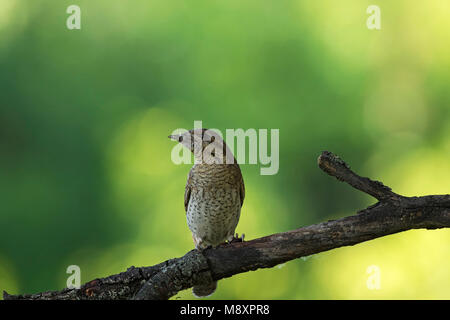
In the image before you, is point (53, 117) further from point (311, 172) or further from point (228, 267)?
point (228, 267)

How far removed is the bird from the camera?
366 centimetres

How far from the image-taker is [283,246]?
280cm

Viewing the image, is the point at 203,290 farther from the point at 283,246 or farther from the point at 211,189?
the point at 283,246

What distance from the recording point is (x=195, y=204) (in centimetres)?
384

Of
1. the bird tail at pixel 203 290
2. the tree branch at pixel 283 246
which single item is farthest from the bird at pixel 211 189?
the tree branch at pixel 283 246

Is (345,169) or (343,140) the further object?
(343,140)

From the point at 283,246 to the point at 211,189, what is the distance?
104cm

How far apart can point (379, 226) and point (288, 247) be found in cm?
46

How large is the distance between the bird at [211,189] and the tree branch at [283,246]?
0.76 m

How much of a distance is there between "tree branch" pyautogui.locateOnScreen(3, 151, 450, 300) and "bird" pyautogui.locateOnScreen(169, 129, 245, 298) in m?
0.76

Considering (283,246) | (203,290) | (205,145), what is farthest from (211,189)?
(283,246)
